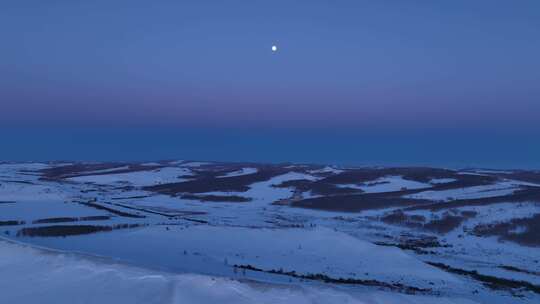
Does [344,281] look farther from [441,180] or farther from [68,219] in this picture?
[441,180]

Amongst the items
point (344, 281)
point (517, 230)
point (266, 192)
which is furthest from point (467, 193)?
point (344, 281)

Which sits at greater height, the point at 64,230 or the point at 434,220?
the point at 64,230

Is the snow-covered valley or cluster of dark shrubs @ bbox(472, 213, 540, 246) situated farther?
cluster of dark shrubs @ bbox(472, 213, 540, 246)

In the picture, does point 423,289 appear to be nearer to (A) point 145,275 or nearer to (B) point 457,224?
(A) point 145,275

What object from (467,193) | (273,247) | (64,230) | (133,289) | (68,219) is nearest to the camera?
(133,289)

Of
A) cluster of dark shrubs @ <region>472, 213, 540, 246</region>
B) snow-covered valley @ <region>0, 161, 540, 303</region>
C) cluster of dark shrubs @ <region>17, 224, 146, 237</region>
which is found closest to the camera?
snow-covered valley @ <region>0, 161, 540, 303</region>

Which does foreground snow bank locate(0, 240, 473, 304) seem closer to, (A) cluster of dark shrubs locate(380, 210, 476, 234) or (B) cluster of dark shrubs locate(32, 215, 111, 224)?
(B) cluster of dark shrubs locate(32, 215, 111, 224)

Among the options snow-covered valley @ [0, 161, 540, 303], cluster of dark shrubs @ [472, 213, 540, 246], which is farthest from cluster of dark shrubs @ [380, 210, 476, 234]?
cluster of dark shrubs @ [472, 213, 540, 246]

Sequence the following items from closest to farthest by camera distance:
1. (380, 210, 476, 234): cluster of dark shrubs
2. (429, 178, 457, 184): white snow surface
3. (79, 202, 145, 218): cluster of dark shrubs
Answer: (380, 210, 476, 234): cluster of dark shrubs, (79, 202, 145, 218): cluster of dark shrubs, (429, 178, 457, 184): white snow surface
